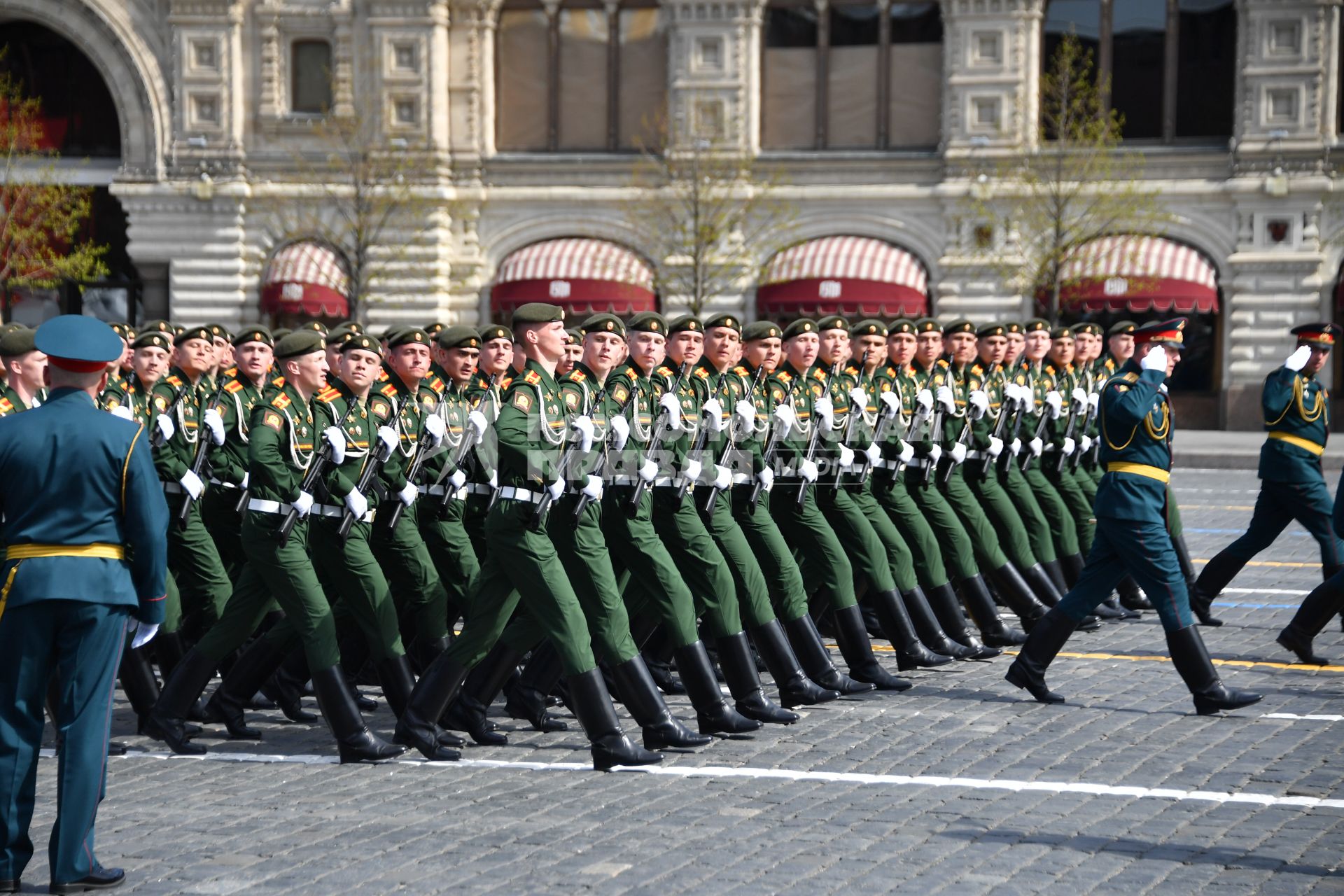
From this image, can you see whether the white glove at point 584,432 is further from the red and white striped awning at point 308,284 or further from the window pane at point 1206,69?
the window pane at point 1206,69

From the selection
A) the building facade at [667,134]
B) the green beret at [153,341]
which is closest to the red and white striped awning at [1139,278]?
the building facade at [667,134]

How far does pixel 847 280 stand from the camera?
30.6 meters

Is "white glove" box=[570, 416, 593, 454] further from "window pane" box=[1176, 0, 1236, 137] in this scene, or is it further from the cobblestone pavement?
"window pane" box=[1176, 0, 1236, 137]

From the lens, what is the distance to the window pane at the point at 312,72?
32.7m

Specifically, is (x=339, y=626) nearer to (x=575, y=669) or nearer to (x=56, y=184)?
(x=575, y=669)

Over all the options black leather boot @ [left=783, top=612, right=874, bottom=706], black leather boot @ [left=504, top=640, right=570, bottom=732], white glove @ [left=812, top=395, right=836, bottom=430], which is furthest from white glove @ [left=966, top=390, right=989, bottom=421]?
Answer: black leather boot @ [left=504, top=640, right=570, bottom=732]

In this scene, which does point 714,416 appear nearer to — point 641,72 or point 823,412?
point 823,412

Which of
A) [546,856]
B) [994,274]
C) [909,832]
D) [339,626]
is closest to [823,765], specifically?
[909,832]

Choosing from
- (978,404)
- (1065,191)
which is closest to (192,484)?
(978,404)

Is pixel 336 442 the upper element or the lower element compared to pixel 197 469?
upper

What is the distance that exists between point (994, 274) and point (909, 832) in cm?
2499

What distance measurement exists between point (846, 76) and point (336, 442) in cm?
2530

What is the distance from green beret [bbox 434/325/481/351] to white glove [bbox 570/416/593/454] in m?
1.61

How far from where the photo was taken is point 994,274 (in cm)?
3072
